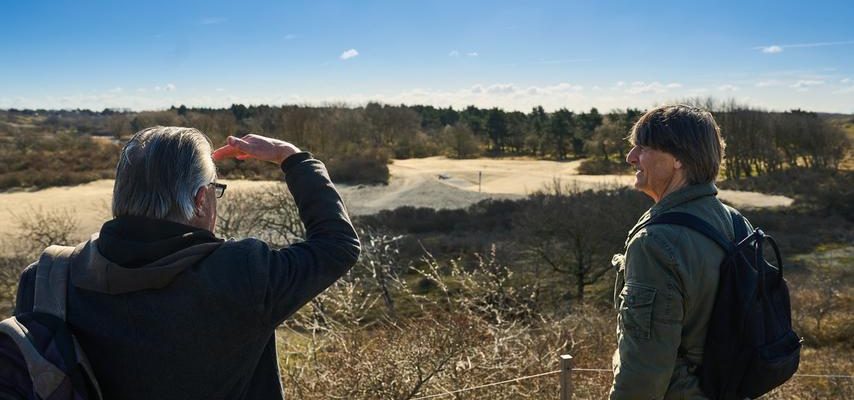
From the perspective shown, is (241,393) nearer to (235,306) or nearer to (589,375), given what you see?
(235,306)

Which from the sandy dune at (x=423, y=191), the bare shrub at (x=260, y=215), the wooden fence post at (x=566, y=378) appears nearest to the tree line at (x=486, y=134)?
the sandy dune at (x=423, y=191)

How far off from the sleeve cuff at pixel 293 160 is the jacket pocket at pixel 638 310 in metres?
1.08

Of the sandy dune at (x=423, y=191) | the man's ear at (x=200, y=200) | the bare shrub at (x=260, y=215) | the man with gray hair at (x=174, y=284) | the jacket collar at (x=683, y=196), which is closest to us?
the man with gray hair at (x=174, y=284)

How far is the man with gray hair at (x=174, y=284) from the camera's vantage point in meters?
1.46

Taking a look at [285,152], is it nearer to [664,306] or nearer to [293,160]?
[293,160]

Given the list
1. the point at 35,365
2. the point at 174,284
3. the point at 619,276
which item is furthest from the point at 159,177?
the point at 619,276

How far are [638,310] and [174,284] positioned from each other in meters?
1.35

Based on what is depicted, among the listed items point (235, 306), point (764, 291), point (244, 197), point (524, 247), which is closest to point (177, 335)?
point (235, 306)

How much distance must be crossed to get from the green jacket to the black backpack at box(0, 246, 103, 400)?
1.49 m

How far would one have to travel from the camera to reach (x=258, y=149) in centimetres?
183

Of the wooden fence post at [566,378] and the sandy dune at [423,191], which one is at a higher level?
the wooden fence post at [566,378]

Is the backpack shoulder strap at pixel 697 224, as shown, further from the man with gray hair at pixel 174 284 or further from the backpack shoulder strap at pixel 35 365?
the backpack shoulder strap at pixel 35 365

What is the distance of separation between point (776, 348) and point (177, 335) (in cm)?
177

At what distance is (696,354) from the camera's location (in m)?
2.06
